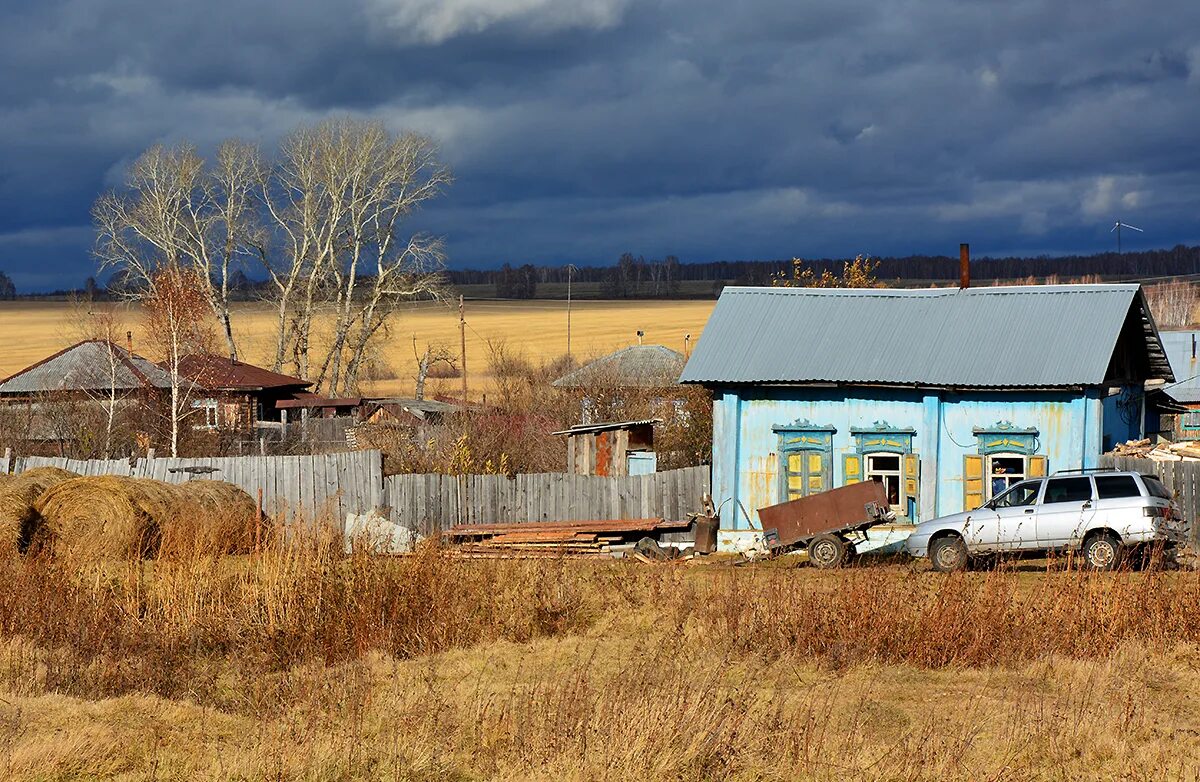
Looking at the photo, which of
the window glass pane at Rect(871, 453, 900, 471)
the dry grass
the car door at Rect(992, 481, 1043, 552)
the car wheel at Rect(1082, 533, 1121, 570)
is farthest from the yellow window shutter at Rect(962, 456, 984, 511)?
the dry grass

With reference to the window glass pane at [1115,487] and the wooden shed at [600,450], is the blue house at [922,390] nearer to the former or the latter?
the window glass pane at [1115,487]

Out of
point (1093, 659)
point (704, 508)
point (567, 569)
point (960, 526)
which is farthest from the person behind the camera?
point (704, 508)

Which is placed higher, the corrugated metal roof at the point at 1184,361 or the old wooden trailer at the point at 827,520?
the corrugated metal roof at the point at 1184,361

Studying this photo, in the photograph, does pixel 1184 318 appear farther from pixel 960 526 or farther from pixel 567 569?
pixel 567 569

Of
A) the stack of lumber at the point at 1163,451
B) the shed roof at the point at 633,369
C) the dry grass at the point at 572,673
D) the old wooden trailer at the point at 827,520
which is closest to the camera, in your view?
the dry grass at the point at 572,673

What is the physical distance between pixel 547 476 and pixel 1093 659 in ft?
53.0

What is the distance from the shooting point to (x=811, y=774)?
998 cm

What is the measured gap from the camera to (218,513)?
23.7 m

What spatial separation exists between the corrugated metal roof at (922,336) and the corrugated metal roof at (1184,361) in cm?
2513

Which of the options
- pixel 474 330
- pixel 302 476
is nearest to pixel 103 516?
pixel 302 476

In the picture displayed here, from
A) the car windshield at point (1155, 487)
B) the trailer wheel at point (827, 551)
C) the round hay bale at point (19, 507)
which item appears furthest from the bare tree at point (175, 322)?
the car windshield at point (1155, 487)

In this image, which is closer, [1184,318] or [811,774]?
[811,774]

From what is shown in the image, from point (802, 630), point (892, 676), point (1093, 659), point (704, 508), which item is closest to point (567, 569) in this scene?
point (802, 630)

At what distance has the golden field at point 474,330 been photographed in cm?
9406
